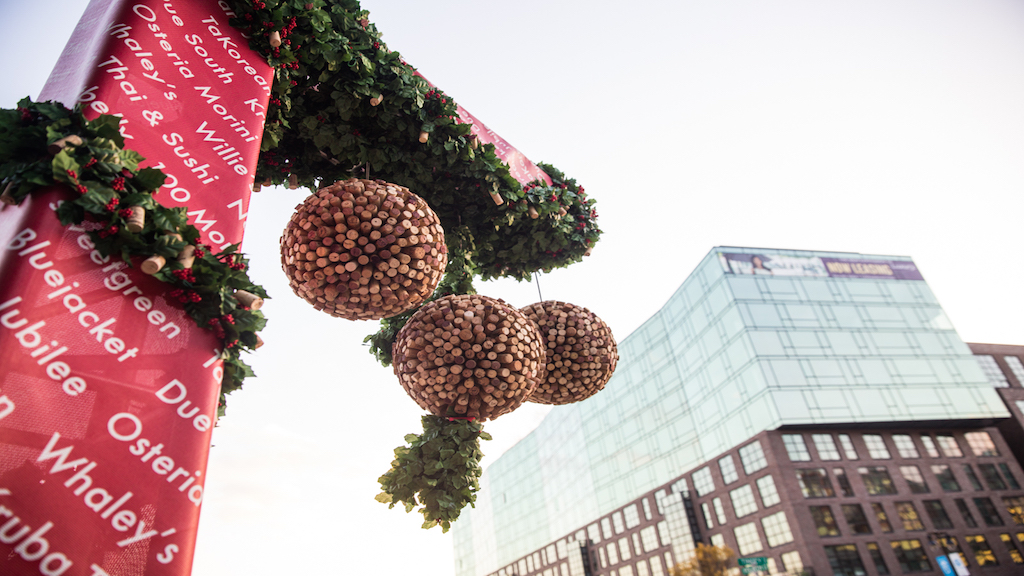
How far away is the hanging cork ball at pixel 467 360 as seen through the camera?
2.17 m

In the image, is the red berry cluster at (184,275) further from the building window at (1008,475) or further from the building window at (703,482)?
the building window at (1008,475)

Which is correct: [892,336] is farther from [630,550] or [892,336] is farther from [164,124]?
[164,124]

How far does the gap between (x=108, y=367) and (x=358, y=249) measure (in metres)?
0.91

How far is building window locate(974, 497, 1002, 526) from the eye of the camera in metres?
34.5

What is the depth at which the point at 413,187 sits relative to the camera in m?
2.89

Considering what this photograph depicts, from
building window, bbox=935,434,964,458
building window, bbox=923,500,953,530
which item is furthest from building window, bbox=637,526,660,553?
building window, bbox=935,434,964,458

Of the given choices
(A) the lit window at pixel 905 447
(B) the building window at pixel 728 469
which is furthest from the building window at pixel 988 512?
(B) the building window at pixel 728 469

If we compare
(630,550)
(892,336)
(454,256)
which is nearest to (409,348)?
(454,256)

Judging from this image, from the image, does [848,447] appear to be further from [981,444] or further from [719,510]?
[981,444]

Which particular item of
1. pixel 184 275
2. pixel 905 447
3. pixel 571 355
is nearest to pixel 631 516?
pixel 905 447

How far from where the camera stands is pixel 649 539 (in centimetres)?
4297

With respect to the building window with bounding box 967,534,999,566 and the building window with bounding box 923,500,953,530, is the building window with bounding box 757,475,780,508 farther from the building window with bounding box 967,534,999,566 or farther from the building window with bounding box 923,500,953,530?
the building window with bounding box 967,534,999,566

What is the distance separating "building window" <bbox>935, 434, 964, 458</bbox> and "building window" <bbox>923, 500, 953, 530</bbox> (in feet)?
13.7

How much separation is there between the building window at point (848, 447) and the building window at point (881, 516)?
9.94 ft
